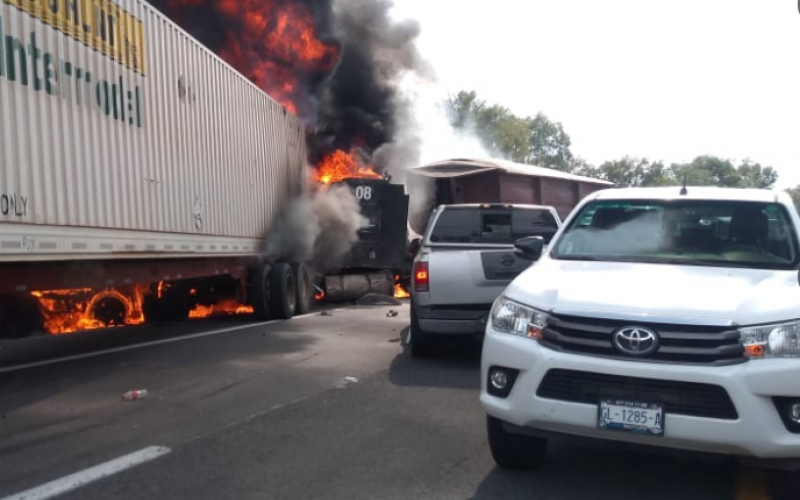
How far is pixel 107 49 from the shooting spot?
8039 mm

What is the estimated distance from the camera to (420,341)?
8.57 meters

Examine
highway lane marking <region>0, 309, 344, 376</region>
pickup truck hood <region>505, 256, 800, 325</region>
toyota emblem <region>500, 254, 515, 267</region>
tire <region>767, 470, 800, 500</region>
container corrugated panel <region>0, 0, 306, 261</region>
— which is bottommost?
tire <region>767, 470, 800, 500</region>

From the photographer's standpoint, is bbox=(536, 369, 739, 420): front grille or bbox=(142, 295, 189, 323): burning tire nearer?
bbox=(536, 369, 739, 420): front grille

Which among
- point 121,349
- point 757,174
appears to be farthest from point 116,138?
point 757,174

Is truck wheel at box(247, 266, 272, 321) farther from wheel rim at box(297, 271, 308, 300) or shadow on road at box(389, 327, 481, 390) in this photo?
shadow on road at box(389, 327, 481, 390)

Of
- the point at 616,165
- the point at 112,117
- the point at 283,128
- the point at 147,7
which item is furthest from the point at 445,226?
the point at 616,165

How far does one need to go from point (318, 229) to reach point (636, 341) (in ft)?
39.8

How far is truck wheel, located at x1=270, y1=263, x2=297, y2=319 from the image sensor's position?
13383 mm

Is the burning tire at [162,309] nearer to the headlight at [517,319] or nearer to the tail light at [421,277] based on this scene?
the tail light at [421,277]

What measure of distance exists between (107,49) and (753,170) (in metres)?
79.1

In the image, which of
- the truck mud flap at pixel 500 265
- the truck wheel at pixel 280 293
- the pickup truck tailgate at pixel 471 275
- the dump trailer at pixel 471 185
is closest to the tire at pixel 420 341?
the pickup truck tailgate at pixel 471 275

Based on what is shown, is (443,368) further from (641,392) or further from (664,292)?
(641,392)

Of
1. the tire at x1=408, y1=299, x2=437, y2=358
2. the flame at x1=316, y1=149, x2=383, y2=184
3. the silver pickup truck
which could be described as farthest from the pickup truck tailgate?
the flame at x1=316, y1=149, x2=383, y2=184

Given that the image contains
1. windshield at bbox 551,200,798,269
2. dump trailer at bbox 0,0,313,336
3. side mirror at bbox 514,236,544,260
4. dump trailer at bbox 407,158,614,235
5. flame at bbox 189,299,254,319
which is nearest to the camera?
windshield at bbox 551,200,798,269
